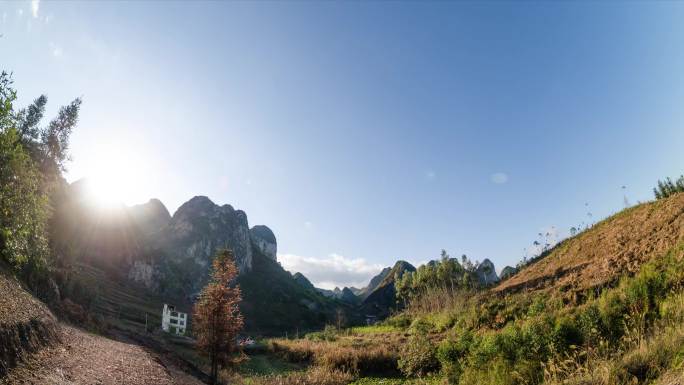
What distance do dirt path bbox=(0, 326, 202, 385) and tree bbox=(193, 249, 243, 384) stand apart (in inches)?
88.6

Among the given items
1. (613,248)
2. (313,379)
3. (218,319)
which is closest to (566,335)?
(313,379)

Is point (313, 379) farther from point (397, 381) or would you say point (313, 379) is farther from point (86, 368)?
point (86, 368)

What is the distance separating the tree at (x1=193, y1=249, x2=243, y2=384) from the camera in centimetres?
1686

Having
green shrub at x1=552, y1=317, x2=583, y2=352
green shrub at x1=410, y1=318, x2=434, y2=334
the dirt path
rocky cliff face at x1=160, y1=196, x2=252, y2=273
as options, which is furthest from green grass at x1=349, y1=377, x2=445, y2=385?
rocky cliff face at x1=160, y1=196, x2=252, y2=273

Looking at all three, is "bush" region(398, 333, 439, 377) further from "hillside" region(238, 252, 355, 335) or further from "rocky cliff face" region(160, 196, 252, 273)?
"rocky cliff face" region(160, 196, 252, 273)

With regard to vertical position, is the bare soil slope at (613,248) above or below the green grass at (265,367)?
above

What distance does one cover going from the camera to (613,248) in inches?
770

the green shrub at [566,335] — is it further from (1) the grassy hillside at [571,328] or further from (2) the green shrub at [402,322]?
(2) the green shrub at [402,322]

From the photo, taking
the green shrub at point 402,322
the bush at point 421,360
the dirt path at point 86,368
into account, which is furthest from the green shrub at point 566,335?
the green shrub at point 402,322

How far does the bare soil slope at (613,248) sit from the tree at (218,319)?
16.5 metres

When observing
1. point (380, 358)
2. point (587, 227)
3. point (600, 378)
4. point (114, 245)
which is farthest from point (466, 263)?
point (114, 245)

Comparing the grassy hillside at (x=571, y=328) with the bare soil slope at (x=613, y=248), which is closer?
the grassy hillside at (x=571, y=328)

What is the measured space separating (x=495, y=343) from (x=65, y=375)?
40.3 feet

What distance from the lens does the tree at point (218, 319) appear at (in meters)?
16.9
